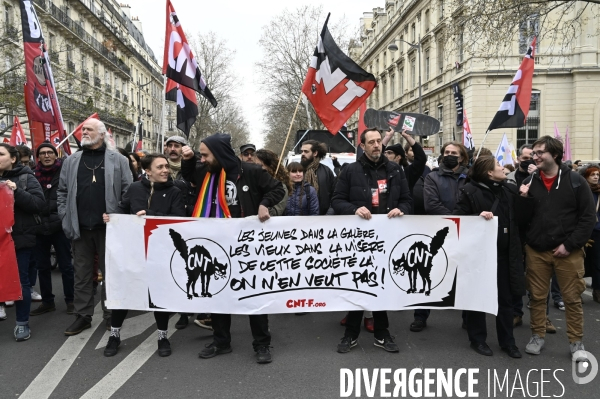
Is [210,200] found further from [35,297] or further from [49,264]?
[35,297]

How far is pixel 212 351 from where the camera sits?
4.32 m

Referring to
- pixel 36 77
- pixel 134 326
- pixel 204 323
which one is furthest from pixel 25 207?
pixel 36 77

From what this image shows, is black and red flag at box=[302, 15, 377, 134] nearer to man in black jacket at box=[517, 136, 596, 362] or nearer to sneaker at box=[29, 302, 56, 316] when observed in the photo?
man in black jacket at box=[517, 136, 596, 362]

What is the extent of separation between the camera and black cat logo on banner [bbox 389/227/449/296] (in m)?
4.52

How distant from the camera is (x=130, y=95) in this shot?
54906 mm

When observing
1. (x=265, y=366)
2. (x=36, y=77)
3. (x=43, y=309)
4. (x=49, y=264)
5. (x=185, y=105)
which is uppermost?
(x=36, y=77)

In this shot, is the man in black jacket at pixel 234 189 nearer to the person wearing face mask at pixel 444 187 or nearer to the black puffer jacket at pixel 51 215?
the person wearing face mask at pixel 444 187

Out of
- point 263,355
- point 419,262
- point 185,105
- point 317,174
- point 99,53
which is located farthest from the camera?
point 99,53

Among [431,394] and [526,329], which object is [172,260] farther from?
[526,329]

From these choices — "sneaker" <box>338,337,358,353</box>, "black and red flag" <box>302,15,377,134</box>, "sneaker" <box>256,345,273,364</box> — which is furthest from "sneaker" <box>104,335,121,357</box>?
"black and red flag" <box>302,15,377,134</box>

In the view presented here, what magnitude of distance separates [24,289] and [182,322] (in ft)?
5.46

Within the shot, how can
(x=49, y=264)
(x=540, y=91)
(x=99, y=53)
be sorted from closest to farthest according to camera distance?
(x=49, y=264) → (x=540, y=91) → (x=99, y=53)

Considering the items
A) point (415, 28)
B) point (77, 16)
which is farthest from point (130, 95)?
point (415, 28)

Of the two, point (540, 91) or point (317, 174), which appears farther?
point (540, 91)
